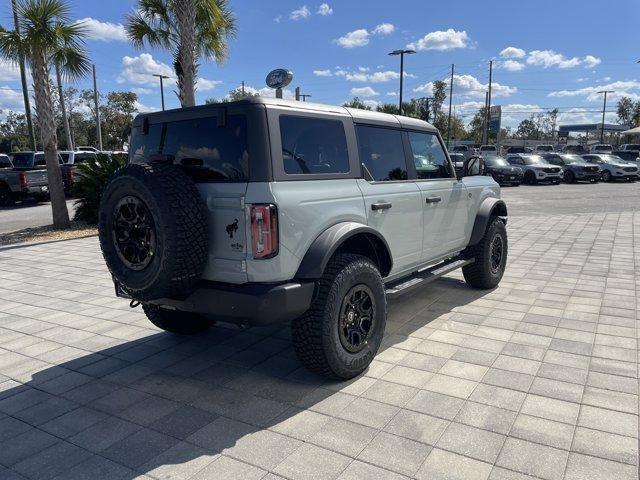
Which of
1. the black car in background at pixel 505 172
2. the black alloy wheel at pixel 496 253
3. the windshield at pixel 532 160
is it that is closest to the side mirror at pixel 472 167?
the black alloy wheel at pixel 496 253

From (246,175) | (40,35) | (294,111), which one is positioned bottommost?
(246,175)

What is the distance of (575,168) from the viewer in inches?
1047

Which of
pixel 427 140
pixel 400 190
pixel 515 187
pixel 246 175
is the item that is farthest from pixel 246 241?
pixel 515 187

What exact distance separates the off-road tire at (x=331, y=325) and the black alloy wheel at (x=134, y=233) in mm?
1119

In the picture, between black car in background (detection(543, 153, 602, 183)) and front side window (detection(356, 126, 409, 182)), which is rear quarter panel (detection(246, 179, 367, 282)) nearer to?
front side window (detection(356, 126, 409, 182))

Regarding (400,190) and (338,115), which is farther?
(400,190)

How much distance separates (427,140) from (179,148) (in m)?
2.63

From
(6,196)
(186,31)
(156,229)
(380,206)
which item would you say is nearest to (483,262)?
(380,206)

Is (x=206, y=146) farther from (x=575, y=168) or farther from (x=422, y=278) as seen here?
(x=575, y=168)

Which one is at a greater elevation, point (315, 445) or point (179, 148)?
point (179, 148)

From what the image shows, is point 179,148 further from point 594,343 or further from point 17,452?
point 594,343

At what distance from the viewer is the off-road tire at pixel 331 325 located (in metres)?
3.39

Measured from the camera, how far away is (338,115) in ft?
12.7

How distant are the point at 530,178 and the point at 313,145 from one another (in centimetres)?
2517
